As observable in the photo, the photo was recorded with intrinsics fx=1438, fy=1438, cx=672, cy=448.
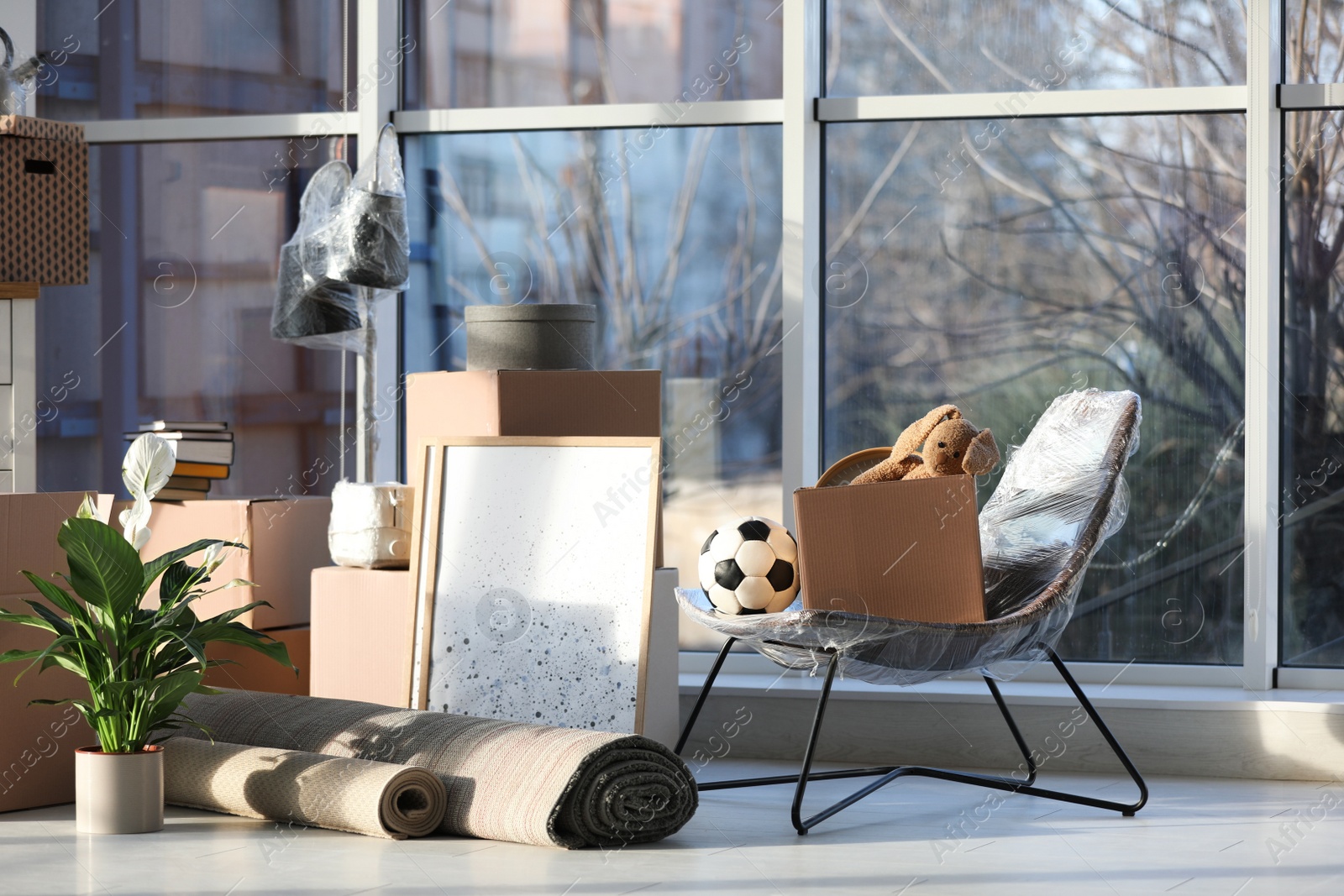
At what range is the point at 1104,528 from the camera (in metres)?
2.88

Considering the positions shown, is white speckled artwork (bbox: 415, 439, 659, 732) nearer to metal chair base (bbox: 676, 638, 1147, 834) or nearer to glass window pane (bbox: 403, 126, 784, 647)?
metal chair base (bbox: 676, 638, 1147, 834)

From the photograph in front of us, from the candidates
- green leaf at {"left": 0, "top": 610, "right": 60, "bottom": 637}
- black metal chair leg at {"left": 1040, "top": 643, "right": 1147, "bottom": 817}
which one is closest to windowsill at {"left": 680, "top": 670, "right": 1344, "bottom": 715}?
black metal chair leg at {"left": 1040, "top": 643, "right": 1147, "bottom": 817}

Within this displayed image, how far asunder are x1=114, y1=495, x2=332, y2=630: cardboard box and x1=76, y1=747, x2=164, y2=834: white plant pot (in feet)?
2.53

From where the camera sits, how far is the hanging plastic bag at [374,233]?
3.42 metres

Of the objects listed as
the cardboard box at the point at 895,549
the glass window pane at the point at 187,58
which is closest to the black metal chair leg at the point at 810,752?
the cardboard box at the point at 895,549

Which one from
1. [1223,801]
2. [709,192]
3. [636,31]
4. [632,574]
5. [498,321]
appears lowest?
[1223,801]

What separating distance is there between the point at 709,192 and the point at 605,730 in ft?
5.11

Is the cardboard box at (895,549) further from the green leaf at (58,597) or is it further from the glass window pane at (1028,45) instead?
the glass window pane at (1028,45)

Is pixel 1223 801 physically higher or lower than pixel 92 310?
lower

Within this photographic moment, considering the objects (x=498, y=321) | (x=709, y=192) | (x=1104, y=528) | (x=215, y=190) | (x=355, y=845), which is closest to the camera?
(x=355, y=845)

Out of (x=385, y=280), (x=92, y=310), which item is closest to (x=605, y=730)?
(x=385, y=280)

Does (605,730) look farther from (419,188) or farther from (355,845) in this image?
(419,188)

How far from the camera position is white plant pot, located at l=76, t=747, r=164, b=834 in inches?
102

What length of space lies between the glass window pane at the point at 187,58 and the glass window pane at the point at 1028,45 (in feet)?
4.71
